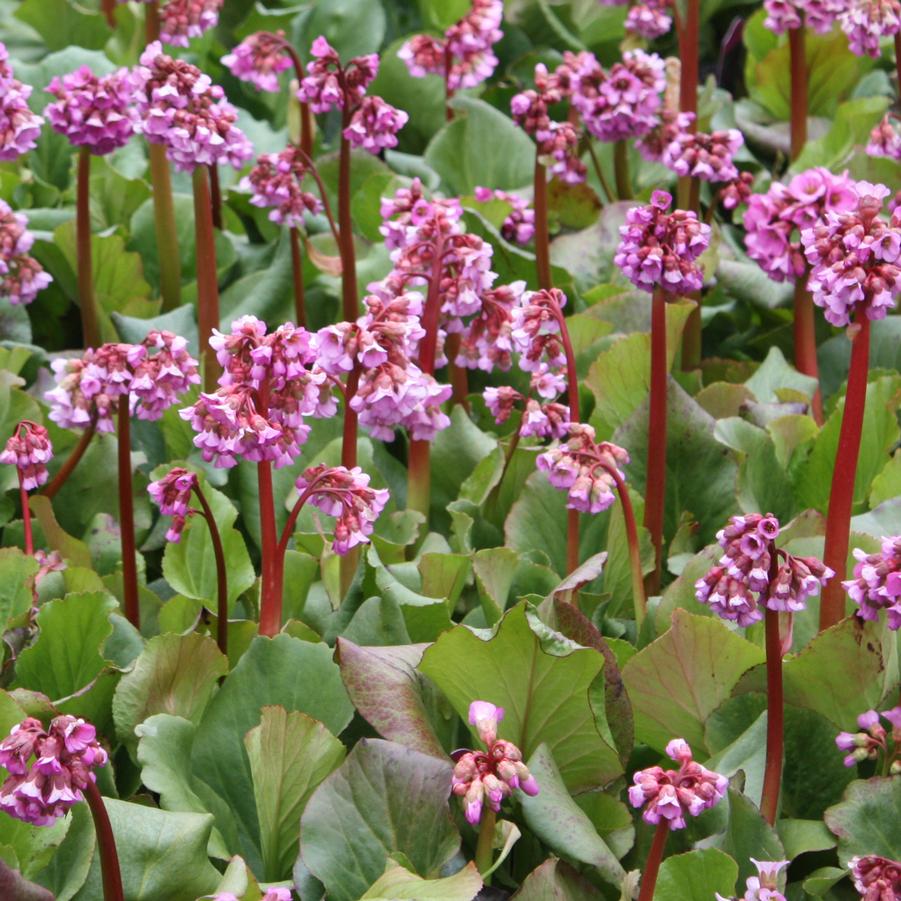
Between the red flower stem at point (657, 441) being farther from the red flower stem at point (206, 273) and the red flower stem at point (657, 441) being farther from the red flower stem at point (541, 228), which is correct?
Answer: the red flower stem at point (206, 273)

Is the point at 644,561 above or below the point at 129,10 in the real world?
below

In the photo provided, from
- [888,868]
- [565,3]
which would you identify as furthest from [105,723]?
[565,3]

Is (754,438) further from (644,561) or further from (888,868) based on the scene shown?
(888,868)

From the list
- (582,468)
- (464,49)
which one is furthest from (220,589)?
(464,49)

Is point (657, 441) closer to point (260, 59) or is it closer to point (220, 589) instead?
point (220, 589)

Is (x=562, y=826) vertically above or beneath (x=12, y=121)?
beneath

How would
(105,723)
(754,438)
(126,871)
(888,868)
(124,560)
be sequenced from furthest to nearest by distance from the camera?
(754,438) < (124,560) < (105,723) < (126,871) < (888,868)
